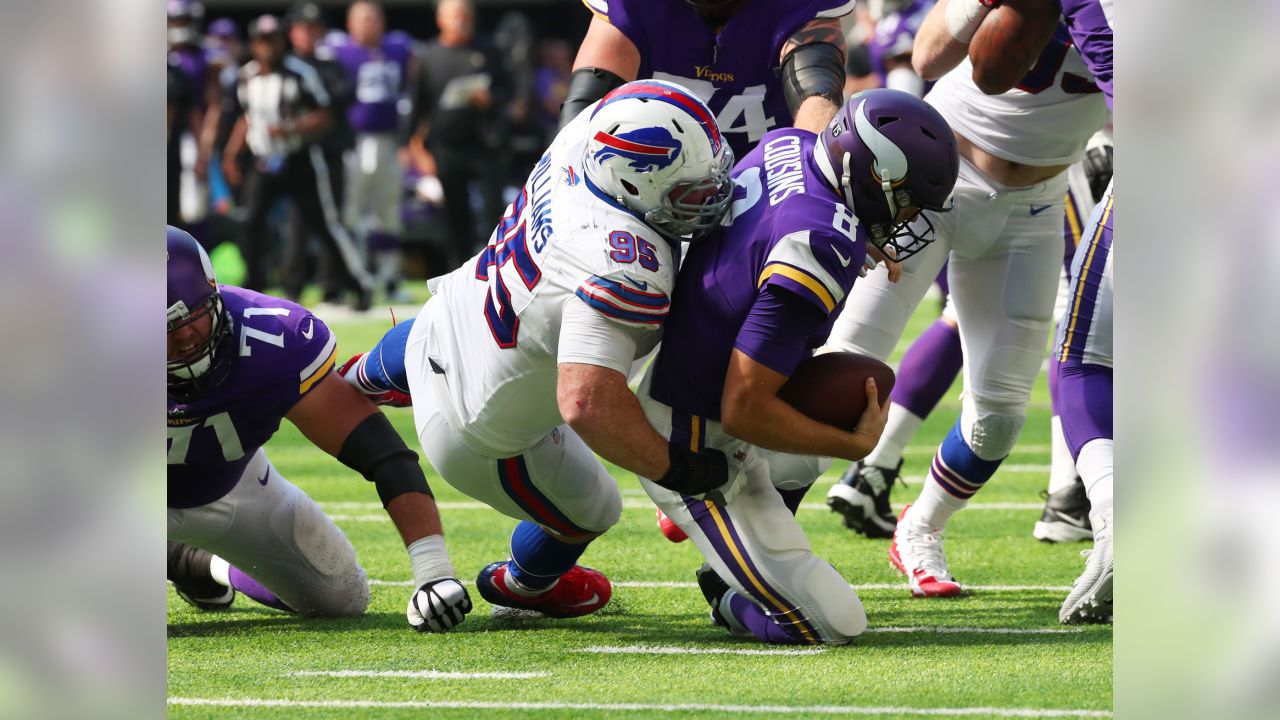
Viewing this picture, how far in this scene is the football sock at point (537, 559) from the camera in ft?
13.5

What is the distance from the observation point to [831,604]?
12.2 ft

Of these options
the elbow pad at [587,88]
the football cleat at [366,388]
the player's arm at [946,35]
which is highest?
the player's arm at [946,35]

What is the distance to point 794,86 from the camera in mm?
4305

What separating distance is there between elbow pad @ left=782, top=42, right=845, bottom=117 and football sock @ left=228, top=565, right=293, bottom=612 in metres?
1.93

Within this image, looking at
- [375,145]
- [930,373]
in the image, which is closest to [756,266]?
[930,373]

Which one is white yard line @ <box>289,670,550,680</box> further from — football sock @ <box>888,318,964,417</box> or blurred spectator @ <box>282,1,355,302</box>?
blurred spectator @ <box>282,1,355,302</box>

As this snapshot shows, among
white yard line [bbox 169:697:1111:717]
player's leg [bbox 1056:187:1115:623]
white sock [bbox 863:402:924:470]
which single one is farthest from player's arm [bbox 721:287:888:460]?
white sock [bbox 863:402:924:470]

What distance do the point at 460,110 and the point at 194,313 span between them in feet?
30.3

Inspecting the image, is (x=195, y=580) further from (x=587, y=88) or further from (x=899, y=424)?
(x=899, y=424)

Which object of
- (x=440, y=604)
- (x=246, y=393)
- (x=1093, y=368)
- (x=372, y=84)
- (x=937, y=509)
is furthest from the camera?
(x=372, y=84)

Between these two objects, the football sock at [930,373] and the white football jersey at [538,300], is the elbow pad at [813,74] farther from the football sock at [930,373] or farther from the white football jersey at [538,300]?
the football sock at [930,373]

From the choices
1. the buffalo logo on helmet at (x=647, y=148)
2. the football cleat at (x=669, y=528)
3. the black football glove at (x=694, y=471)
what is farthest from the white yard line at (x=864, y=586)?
the buffalo logo on helmet at (x=647, y=148)
